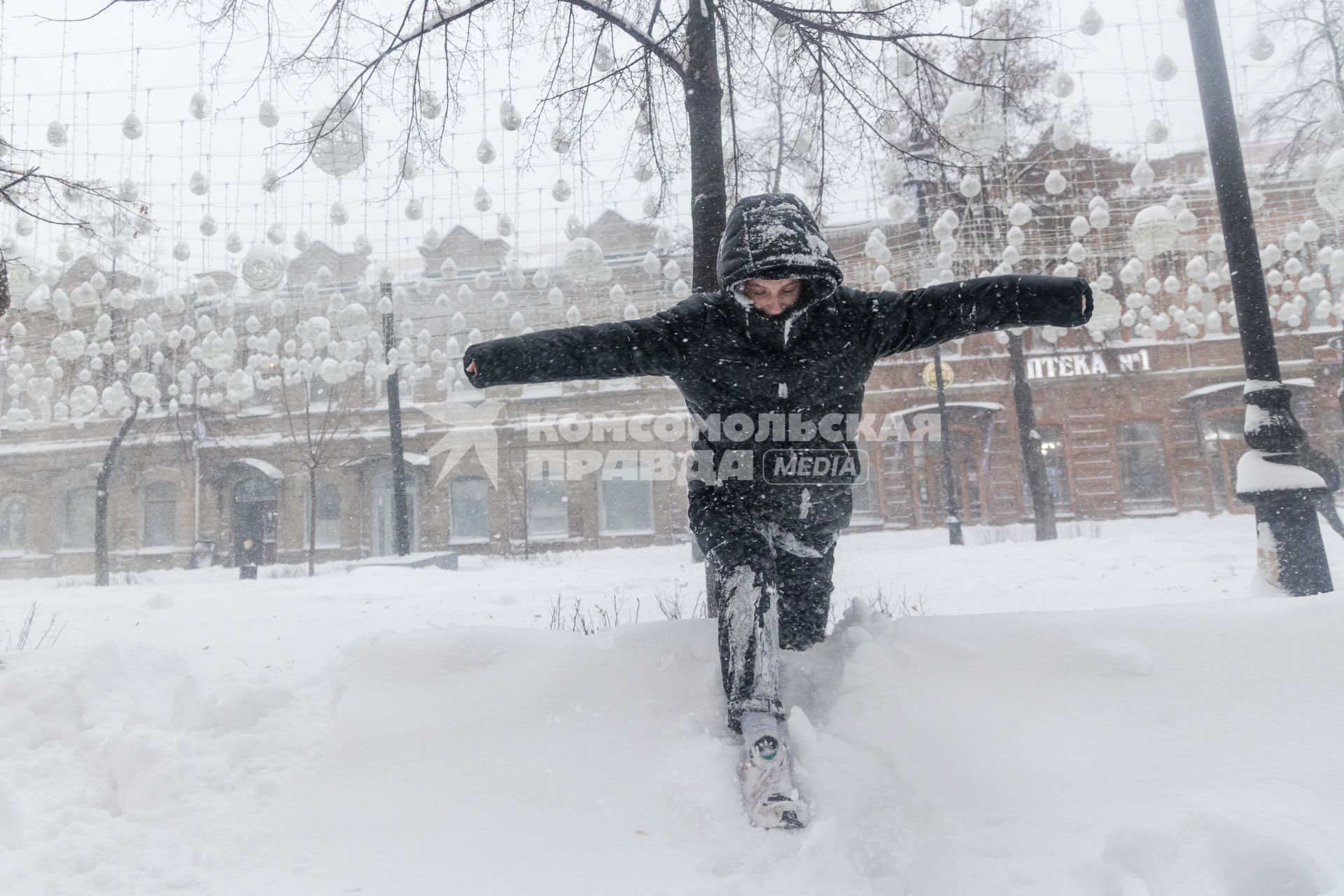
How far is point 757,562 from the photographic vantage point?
7.64ft

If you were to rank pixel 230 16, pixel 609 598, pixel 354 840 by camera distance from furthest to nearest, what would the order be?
pixel 609 598 → pixel 230 16 → pixel 354 840

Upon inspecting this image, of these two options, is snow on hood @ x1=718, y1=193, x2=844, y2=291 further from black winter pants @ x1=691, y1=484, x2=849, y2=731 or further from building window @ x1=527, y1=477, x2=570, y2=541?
building window @ x1=527, y1=477, x2=570, y2=541

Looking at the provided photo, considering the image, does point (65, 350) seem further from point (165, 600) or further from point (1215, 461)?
point (1215, 461)

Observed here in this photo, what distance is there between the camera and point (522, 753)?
232 cm

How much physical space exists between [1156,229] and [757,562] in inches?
310

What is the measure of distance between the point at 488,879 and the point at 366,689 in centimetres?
105

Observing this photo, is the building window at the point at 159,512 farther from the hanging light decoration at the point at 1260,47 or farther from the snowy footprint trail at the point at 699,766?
the hanging light decoration at the point at 1260,47

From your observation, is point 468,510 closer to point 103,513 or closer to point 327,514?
point 327,514

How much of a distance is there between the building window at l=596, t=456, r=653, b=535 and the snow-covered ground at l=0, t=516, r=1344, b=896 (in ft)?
62.8

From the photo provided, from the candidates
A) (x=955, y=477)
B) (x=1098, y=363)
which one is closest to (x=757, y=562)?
(x=955, y=477)

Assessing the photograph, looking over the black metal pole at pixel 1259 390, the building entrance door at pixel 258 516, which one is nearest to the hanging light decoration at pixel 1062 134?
the black metal pole at pixel 1259 390

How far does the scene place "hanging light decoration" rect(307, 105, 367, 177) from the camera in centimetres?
472

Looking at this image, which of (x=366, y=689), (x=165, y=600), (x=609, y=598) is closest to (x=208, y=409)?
(x=165, y=600)

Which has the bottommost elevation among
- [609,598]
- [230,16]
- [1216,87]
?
[609,598]
